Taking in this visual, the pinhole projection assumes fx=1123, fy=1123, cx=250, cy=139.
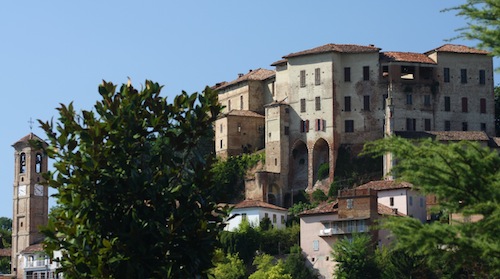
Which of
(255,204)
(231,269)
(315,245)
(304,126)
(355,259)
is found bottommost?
(231,269)

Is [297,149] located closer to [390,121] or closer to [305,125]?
[305,125]

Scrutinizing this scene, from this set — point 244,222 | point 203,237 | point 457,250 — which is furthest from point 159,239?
point 244,222

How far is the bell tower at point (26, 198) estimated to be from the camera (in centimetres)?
10081

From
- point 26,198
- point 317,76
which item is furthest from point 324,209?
point 26,198

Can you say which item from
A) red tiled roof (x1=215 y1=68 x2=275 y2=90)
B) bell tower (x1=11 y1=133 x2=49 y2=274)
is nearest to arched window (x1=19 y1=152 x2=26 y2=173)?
bell tower (x1=11 y1=133 x2=49 y2=274)

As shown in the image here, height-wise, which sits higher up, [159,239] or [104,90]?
[104,90]

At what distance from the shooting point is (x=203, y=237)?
2192 centimetres

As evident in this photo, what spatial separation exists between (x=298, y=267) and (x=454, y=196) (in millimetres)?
60703

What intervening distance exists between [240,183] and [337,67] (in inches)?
484

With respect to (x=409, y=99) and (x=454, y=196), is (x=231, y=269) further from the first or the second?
(x=454, y=196)

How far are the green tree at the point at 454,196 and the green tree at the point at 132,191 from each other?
26.2 ft

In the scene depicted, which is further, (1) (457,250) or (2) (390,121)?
(2) (390,121)

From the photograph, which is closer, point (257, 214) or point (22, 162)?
point (257, 214)

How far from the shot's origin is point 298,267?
74.2 meters
